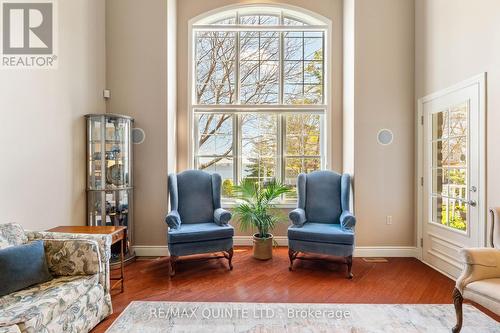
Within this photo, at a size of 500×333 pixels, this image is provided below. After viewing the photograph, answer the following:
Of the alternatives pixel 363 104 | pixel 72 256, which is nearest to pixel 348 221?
pixel 363 104

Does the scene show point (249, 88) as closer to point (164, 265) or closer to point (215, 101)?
point (215, 101)

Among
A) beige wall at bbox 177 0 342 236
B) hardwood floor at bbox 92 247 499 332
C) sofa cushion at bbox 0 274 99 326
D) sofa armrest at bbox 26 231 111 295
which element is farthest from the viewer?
beige wall at bbox 177 0 342 236

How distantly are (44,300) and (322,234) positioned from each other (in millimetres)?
2479

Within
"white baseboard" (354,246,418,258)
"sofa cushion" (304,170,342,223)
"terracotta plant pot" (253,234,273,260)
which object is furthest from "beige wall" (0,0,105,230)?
"white baseboard" (354,246,418,258)

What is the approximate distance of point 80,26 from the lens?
10.3 ft

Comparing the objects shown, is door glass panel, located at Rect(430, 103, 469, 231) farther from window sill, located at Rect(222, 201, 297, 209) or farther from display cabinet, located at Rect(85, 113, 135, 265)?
display cabinet, located at Rect(85, 113, 135, 265)

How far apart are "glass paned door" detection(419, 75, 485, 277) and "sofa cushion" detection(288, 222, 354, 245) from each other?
42.3 inches

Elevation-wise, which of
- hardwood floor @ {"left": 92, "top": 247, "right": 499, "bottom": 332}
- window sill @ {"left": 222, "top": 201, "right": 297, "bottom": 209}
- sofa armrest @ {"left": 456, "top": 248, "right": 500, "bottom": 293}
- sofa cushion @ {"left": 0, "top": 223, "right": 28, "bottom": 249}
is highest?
sofa cushion @ {"left": 0, "top": 223, "right": 28, "bottom": 249}

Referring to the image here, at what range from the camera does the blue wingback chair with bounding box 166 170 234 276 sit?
9.77ft

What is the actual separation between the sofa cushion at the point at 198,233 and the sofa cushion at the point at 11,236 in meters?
1.29

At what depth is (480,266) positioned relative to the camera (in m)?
1.84

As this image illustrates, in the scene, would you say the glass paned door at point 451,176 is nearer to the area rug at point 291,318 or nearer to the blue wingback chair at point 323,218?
the area rug at point 291,318

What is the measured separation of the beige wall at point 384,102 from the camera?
352 centimetres

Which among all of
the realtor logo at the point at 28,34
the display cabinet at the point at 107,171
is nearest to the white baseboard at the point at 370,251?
the display cabinet at the point at 107,171
